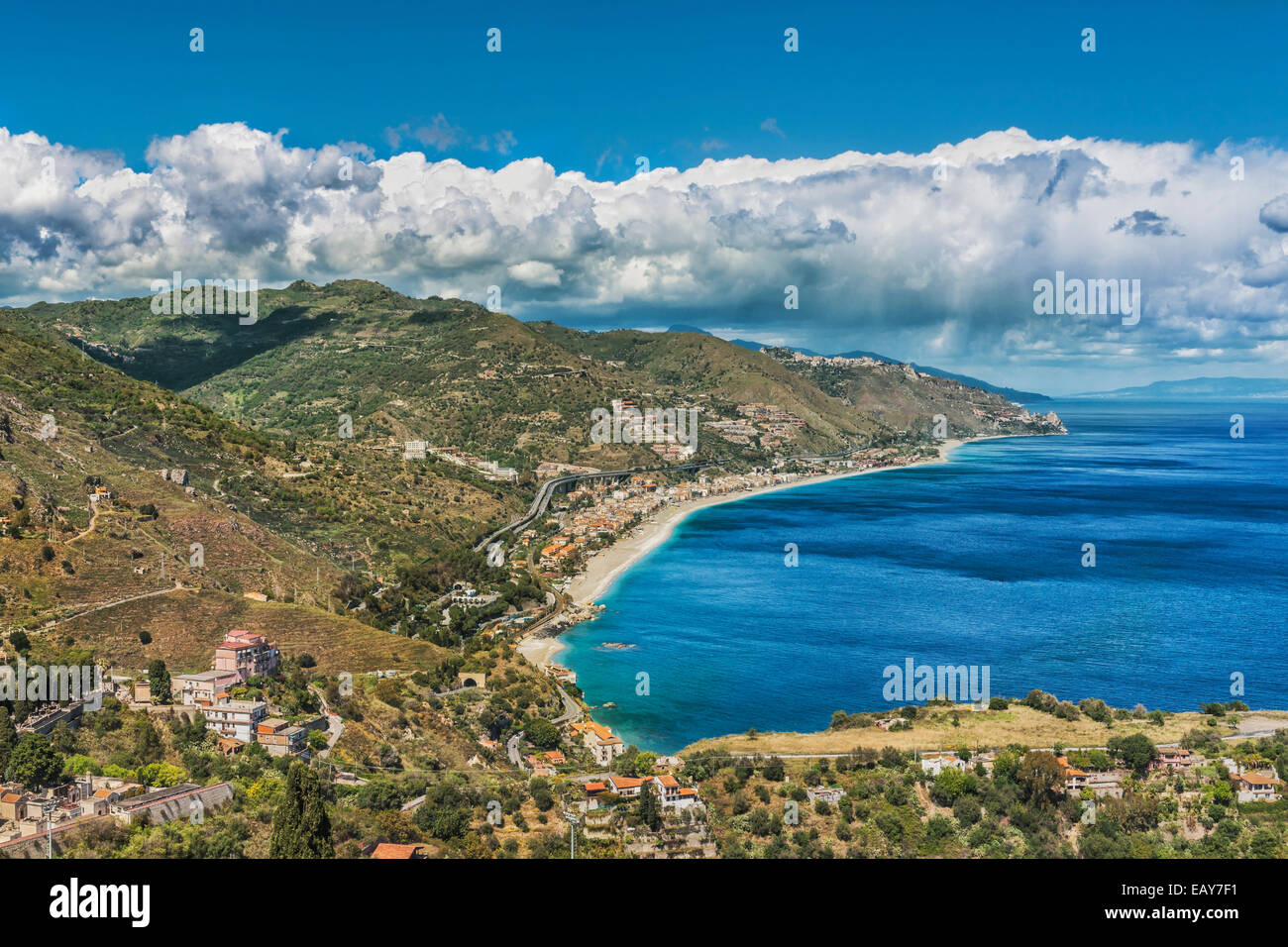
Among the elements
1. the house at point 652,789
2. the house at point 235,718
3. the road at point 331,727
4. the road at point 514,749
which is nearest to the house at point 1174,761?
the house at point 652,789

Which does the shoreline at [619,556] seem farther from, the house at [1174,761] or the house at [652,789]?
the house at [1174,761]

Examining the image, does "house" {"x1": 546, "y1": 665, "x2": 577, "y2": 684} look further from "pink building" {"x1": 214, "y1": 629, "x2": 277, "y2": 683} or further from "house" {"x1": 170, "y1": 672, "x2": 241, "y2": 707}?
"house" {"x1": 170, "y1": 672, "x2": 241, "y2": 707}

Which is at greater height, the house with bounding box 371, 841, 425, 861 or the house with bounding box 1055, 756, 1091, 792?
the house with bounding box 371, 841, 425, 861

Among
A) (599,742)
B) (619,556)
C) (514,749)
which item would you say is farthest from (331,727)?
(619,556)

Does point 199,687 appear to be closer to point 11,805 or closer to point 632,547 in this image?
point 11,805

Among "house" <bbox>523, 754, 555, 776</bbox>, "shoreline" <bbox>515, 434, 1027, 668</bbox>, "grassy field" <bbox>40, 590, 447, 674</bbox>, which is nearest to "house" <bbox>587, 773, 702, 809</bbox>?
"house" <bbox>523, 754, 555, 776</bbox>
